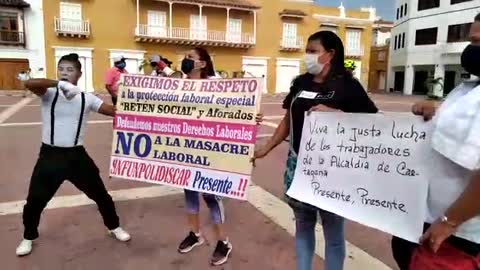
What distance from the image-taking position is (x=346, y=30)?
1363 inches

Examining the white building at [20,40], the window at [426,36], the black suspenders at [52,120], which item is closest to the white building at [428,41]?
the window at [426,36]

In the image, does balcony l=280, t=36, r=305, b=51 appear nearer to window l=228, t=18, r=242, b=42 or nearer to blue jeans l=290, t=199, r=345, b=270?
window l=228, t=18, r=242, b=42

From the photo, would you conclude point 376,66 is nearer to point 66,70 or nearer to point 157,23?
point 157,23

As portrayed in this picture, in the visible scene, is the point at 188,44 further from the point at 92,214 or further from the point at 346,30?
the point at 92,214

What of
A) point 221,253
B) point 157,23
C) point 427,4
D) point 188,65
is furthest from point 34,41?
point 427,4

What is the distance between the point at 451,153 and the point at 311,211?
1066 millimetres

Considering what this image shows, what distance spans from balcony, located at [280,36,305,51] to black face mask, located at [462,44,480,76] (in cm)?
3107

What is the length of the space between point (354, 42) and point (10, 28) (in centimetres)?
2661

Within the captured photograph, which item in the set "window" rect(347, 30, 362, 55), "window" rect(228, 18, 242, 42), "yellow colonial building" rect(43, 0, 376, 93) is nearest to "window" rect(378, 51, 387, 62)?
"yellow colonial building" rect(43, 0, 376, 93)

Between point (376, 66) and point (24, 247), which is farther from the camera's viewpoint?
point (376, 66)

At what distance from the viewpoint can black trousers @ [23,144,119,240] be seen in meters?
3.25

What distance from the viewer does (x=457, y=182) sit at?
1.62 meters

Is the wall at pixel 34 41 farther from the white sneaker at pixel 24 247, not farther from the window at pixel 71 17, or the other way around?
the white sneaker at pixel 24 247

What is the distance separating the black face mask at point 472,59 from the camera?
62.0 inches
